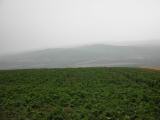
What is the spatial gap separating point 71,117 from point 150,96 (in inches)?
400

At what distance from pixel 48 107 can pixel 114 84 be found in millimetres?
11966

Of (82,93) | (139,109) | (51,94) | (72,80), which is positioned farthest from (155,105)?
(72,80)

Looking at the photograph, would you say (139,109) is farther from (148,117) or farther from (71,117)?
(71,117)

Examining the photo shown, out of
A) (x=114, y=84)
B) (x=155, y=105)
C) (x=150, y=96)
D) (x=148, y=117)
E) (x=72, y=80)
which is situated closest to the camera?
(x=148, y=117)

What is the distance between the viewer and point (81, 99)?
2256cm

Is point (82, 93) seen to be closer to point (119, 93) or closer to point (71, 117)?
point (119, 93)

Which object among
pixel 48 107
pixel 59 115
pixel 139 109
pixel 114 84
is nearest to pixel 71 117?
pixel 59 115

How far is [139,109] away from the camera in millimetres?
19484

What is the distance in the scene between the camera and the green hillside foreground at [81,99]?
1855 cm

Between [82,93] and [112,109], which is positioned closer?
[112,109]

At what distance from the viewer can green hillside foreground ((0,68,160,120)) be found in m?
18.5

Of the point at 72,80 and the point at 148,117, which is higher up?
the point at 72,80

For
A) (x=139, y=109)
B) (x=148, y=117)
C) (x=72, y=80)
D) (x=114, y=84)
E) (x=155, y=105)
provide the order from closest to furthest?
(x=148, y=117), (x=139, y=109), (x=155, y=105), (x=114, y=84), (x=72, y=80)

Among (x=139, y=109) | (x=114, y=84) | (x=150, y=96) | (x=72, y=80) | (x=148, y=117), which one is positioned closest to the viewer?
(x=148, y=117)
